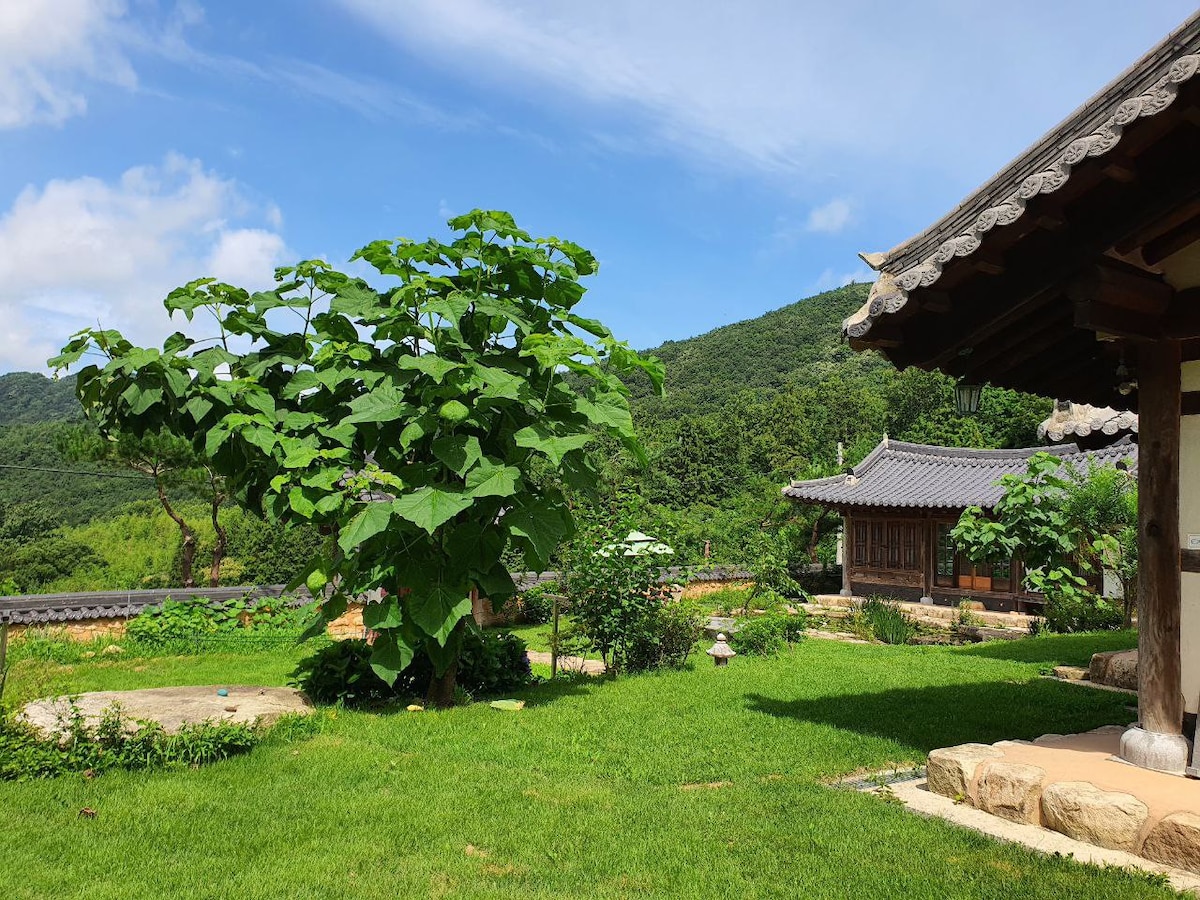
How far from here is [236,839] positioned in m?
3.59

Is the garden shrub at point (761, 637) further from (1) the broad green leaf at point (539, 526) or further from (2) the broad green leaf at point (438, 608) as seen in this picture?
(2) the broad green leaf at point (438, 608)

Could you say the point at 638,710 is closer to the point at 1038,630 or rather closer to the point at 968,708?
the point at 968,708

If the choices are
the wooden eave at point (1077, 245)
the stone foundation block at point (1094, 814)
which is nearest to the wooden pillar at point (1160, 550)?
the wooden eave at point (1077, 245)

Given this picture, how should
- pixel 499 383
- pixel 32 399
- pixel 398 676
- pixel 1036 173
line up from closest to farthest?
pixel 1036 173 → pixel 499 383 → pixel 398 676 → pixel 32 399

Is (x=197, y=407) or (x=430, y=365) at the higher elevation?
(x=430, y=365)

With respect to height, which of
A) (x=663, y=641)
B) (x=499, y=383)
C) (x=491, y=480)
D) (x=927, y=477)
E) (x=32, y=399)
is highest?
(x=32, y=399)

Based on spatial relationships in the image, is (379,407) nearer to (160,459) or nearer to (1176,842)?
(1176,842)

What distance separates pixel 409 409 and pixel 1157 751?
4.63 meters

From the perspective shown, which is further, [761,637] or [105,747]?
[761,637]

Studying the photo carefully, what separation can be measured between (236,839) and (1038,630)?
1437 centimetres

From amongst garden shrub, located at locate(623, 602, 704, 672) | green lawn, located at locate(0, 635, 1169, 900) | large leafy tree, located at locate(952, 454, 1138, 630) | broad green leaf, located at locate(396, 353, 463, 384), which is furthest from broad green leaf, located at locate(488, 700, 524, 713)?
large leafy tree, located at locate(952, 454, 1138, 630)

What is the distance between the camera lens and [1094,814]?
358 cm

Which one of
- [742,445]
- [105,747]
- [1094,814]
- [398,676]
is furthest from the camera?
[742,445]

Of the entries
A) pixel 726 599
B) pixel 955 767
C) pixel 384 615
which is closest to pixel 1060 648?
pixel 726 599
